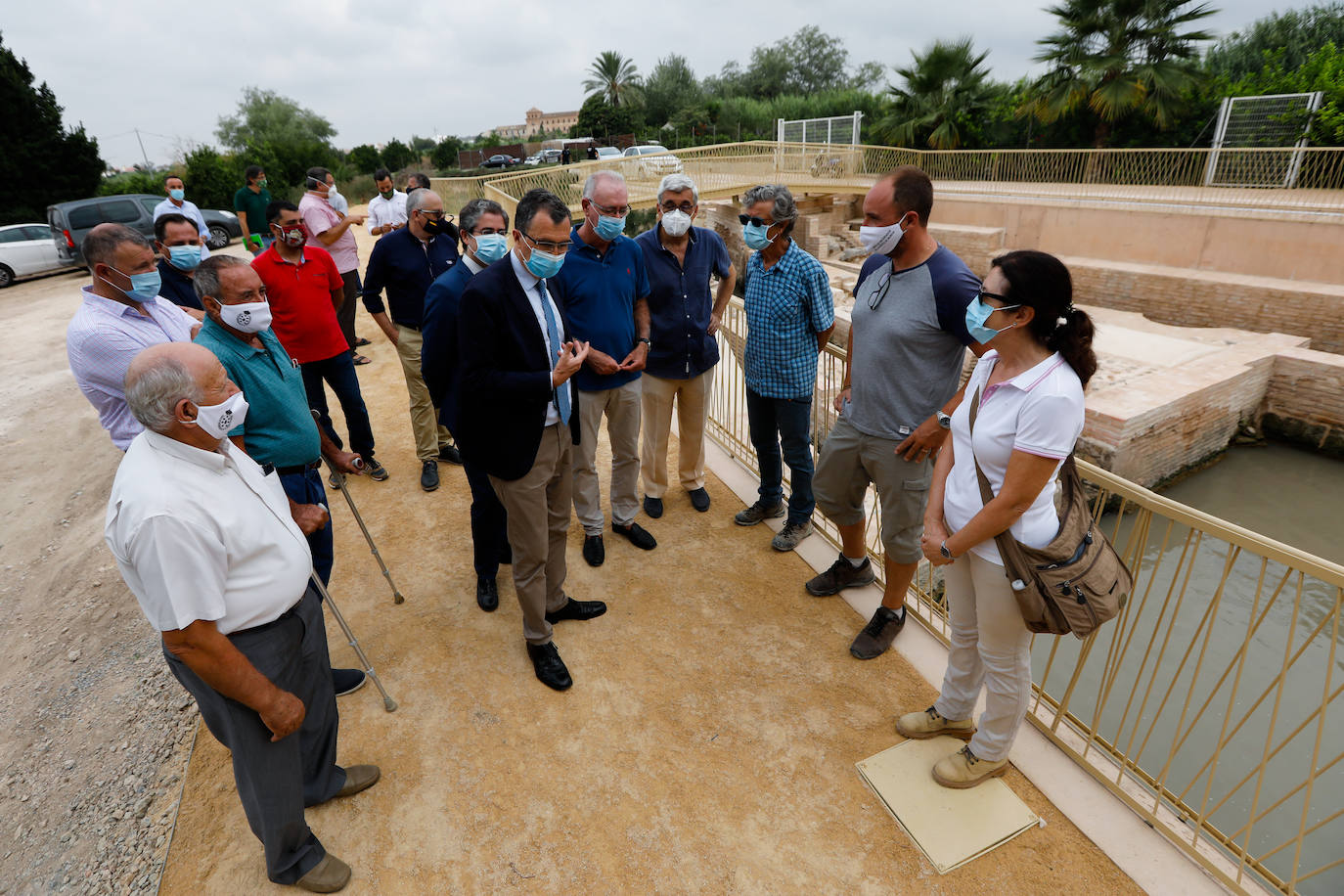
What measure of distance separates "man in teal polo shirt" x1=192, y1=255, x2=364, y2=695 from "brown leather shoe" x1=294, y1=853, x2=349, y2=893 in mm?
1166

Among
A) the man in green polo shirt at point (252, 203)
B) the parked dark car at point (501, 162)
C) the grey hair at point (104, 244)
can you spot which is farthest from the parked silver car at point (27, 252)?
the parked dark car at point (501, 162)

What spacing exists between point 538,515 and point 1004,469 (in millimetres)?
1855

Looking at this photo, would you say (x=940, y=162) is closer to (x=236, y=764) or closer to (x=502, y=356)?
(x=502, y=356)

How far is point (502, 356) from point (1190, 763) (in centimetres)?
539

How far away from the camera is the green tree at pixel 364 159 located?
3550cm

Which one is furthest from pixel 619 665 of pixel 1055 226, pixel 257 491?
pixel 1055 226

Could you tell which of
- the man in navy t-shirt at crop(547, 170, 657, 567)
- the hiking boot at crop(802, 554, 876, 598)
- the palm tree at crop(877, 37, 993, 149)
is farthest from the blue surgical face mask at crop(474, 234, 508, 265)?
the palm tree at crop(877, 37, 993, 149)

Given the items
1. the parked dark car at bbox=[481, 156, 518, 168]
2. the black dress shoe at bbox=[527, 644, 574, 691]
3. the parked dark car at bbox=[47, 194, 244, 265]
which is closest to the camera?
the black dress shoe at bbox=[527, 644, 574, 691]

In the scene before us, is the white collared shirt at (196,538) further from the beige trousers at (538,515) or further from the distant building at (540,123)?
the distant building at (540,123)

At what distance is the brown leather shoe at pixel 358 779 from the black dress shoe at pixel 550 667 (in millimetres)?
764

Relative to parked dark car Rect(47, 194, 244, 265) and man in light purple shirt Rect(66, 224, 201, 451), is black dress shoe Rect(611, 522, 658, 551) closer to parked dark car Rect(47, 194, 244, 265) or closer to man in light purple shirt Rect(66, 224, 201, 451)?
man in light purple shirt Rect(66, 224, 201, 451)

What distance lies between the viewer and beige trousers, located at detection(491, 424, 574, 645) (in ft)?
9.20

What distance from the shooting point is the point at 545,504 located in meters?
2.96

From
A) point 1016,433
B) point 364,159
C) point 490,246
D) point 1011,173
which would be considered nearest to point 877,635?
point 1016,433
